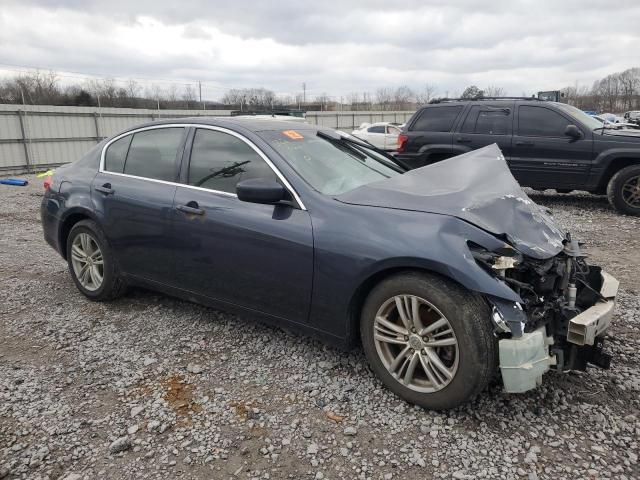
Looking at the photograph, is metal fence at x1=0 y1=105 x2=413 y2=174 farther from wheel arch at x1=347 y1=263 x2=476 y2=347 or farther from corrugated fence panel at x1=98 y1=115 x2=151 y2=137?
wheel arch at x1=347 y1=263 x2=476 y2=347

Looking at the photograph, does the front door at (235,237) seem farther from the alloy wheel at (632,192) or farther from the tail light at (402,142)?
the alloy wheel at (632,192)

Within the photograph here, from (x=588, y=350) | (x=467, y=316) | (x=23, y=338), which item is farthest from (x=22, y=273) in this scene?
(x=588, y=350)

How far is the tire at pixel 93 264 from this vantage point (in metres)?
Result: 4.30

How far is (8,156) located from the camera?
16125 millimetres

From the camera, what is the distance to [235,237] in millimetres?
3357

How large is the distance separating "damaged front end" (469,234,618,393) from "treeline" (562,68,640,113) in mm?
59580

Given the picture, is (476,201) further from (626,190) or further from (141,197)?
(626,190)

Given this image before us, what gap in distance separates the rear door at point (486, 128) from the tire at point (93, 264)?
6.52m

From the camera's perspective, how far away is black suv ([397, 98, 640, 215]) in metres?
7.91

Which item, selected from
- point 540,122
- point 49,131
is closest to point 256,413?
point 540,122

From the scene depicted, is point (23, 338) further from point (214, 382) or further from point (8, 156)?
point (8, 156)

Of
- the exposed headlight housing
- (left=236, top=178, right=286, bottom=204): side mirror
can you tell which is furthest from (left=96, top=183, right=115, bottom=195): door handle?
the exposed headlight housing

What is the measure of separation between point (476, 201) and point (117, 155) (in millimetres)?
3171

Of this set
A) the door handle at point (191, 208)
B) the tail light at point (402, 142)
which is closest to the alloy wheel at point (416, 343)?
the door handle at point (191, 208)
